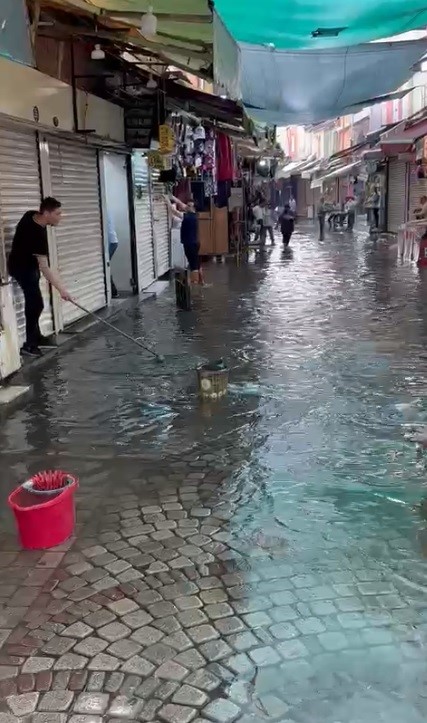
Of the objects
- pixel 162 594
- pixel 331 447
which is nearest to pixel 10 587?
pixel 162 594

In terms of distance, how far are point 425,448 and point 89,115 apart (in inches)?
296

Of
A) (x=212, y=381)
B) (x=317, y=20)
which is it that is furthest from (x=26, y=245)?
(x=317, y=20)

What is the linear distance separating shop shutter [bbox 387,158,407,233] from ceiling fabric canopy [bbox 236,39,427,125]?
1691 centimetres

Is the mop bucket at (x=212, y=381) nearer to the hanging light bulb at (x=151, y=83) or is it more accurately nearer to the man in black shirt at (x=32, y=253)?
the man in black shirt at (x=32, y=253)

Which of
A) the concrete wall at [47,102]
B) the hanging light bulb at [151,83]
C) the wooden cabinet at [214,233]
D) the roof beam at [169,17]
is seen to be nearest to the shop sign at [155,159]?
the hanging light bulb at [151,83]

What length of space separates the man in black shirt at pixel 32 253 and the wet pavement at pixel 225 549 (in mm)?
856

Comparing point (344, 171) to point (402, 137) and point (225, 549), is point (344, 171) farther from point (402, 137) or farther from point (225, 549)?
point (225, 549)

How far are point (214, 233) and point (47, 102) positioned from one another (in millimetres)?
12824

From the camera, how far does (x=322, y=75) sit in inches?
405

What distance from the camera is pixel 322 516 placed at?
437 centimetres

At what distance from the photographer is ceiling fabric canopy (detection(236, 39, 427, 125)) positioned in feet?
31.2

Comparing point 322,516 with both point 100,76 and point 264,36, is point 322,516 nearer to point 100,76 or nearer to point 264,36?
point 264,36

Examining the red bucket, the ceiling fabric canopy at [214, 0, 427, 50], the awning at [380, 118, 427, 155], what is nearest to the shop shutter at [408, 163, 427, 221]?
the awning at [380, 118, 427, 155]

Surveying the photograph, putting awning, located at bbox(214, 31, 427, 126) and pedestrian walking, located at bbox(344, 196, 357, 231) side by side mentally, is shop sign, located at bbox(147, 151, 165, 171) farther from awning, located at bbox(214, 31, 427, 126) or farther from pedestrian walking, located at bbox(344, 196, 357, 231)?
pedestrian walking, located at bbox(344, 196, 357, 231)
